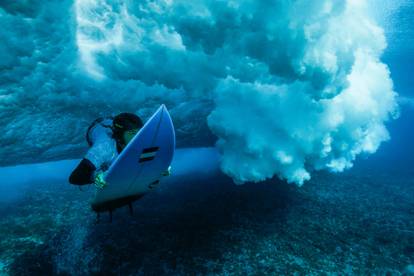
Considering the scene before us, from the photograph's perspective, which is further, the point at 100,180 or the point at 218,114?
the point at 218,114

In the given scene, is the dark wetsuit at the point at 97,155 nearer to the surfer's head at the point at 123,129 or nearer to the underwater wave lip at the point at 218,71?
the surfer's head at the point at 123,129

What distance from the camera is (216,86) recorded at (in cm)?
902

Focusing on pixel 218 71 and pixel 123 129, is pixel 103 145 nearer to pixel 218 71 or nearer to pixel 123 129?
pixel 123 129

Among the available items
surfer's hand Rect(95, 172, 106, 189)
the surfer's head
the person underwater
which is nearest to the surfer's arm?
the person underwater

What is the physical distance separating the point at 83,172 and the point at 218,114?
18.8 feet

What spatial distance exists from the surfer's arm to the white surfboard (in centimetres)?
29

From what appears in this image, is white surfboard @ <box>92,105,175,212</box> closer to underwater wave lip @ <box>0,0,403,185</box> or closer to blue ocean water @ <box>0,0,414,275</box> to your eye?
blue ocean water @ <box>0,0,414,275</box>

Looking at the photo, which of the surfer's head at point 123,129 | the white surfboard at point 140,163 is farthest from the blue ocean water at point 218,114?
the surfer's head at point 123,129

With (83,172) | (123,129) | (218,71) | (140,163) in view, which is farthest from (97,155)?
(218,71)

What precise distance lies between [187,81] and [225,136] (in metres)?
2.50

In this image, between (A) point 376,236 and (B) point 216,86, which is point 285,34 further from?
(A) point 376,236

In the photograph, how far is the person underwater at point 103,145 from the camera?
4172mm

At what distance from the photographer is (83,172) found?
4156 millimetres

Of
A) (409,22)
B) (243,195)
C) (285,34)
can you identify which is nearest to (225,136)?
(243,195)
